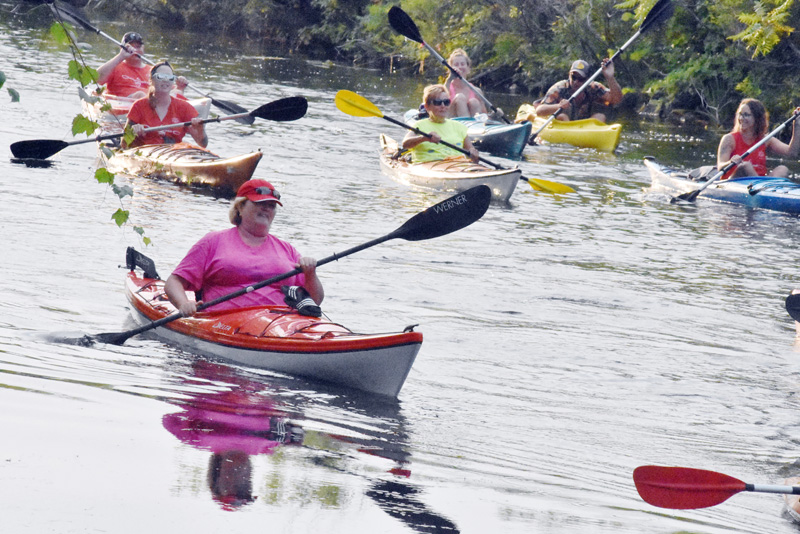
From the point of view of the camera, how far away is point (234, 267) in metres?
5.50

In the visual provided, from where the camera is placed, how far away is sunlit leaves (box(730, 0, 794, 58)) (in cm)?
1725

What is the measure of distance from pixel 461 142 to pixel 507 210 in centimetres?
87

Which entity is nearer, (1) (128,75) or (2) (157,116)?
(2) (157,116)

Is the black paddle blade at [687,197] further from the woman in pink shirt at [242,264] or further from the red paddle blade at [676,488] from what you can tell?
the red paddle blade at [676,488]

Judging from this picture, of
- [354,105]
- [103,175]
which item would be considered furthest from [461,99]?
[103,175]

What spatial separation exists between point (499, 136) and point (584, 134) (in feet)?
7.55

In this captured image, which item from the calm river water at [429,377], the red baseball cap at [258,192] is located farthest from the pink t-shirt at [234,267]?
the calm river water at [429,377]

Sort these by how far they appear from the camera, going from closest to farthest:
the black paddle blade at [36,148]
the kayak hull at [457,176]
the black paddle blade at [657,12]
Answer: the black paddle blade at [36,148], the kayak hull at [457,176], the black paddle blade at [657,12]

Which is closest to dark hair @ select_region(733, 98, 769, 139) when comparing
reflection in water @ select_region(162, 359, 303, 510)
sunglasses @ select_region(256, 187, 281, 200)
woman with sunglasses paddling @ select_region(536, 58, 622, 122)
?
woman with sunglasses paddling @ select_region(536, 58, 622, 122)

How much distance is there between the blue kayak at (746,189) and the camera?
448 inches

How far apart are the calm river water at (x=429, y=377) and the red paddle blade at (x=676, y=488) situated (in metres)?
0.18

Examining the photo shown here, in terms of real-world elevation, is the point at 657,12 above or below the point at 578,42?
above

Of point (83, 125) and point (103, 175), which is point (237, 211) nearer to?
point (103, 175)

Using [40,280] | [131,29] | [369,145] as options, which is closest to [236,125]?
[369,145]
